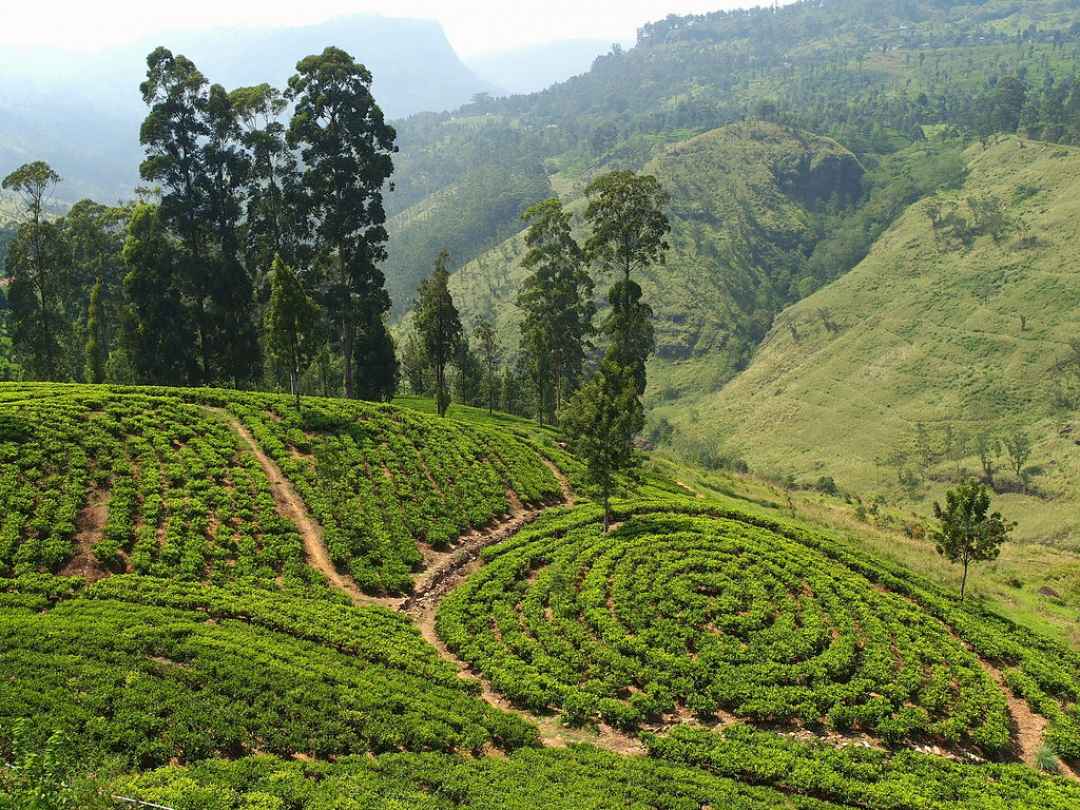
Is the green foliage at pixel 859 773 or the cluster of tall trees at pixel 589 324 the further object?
the cluster of tall trees at pixel 589 324

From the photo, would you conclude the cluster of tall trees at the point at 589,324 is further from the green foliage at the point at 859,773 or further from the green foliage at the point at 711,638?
the green foliage at the point at 859,773

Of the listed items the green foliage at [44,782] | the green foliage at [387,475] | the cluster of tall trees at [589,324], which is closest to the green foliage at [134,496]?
the green foliage at [387,475]

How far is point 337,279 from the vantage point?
6084 centimetres

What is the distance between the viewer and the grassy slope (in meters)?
110

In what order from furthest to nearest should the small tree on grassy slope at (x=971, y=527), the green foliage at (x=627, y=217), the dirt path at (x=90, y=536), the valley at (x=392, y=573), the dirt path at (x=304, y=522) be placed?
the green foliage at (x=627, y=217), the small tree on grassy slope at (x=971, y=527), the dirt path at (x=304, y=522), the dirt path at (x=90, y=536), the valley at (x=392, y=573)

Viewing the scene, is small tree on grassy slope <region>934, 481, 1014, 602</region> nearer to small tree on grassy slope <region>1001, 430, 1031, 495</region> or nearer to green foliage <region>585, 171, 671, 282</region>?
green foliage <region>585, 171, 671, 282</region>

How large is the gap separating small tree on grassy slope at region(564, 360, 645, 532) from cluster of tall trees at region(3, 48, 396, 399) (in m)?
23.6

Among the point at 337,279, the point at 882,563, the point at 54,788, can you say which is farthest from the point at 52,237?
the point at 882,563

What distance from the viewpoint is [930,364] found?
134 m

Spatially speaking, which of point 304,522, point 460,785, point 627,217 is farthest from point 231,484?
point 627,217

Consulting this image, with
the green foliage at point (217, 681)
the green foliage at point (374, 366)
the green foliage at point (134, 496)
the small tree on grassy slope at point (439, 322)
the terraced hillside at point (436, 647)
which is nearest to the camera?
the green foliage at point (217, 681)

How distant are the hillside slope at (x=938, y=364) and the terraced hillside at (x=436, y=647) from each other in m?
68.8

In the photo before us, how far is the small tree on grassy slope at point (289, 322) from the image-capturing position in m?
42.3

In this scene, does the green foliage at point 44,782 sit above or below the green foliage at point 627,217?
below
